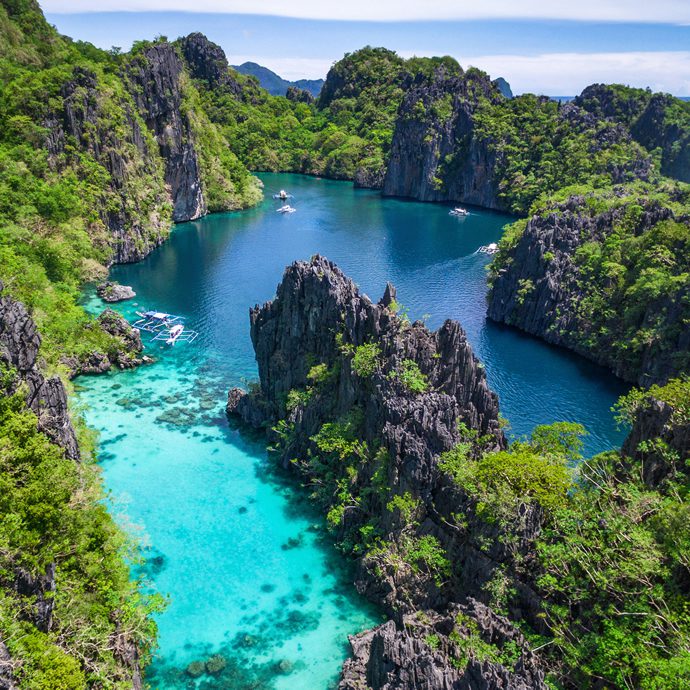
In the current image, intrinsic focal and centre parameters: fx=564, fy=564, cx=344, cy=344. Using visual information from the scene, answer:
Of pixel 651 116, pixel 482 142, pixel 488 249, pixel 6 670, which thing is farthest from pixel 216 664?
pixel 651 116

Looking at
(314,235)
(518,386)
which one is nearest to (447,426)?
(518,386)

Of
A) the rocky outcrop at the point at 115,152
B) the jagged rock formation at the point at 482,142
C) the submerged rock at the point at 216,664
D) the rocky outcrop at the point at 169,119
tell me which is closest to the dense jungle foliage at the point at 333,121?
the jagged rock formation at the point at 482,142

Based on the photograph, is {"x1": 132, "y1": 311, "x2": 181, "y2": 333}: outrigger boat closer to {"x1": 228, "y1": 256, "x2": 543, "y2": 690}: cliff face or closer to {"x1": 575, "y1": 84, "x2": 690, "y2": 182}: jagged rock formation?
{"x1": 228, "y1": 256, "x2": 543, "y2": 690}: cliff face

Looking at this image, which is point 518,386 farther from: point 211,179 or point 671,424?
point 211,179

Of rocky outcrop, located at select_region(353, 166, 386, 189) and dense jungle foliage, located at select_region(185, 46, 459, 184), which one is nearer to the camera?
rocky outcrop, located at select_region(353, 166, 386, 189)

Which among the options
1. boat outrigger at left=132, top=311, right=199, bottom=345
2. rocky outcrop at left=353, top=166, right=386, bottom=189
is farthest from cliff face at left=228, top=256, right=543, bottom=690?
rocky outcrop at left=353, top=166, right=386, bottom=189

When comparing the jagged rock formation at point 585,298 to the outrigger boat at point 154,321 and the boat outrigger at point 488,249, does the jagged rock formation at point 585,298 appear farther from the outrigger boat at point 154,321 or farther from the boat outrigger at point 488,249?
the outrigger boat at point 154,321
